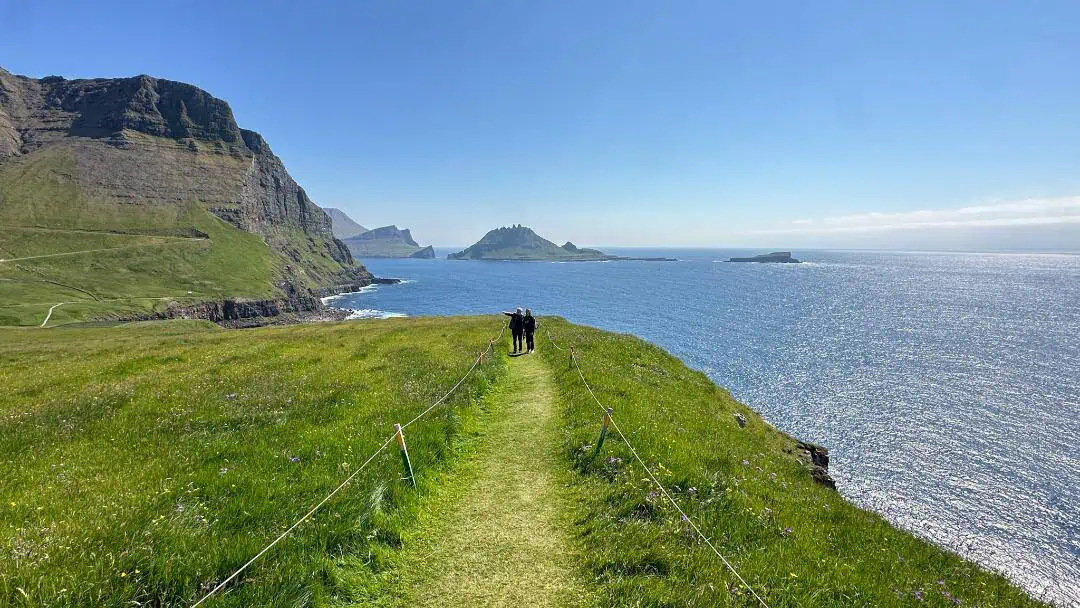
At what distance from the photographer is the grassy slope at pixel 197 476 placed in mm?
6211

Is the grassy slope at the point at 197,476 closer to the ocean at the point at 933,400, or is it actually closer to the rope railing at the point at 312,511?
the rope railing at the point at 312,511

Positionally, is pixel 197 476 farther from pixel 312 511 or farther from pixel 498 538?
pixel 498 538

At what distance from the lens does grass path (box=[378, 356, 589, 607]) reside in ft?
25.2

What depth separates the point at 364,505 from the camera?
9094mm

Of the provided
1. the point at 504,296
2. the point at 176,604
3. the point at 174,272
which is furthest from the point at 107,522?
the point at 174,272

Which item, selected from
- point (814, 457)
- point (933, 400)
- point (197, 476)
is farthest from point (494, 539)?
point (933, 400)

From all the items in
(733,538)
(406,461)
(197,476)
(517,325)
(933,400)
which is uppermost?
(517,325)

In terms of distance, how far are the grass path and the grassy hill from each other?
0.32 ft

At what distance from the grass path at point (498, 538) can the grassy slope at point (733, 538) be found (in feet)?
2.36

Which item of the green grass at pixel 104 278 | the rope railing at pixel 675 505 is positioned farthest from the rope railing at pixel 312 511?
the green grass at pixel 104 278

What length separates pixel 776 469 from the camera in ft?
47.6

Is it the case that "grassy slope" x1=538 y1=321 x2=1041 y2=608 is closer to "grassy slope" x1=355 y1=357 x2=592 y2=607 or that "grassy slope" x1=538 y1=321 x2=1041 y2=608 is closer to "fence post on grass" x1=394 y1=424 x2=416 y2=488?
"grassy slope" x1=355 y1=357 x2=592 y2=607

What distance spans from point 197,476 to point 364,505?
3727 millimetres

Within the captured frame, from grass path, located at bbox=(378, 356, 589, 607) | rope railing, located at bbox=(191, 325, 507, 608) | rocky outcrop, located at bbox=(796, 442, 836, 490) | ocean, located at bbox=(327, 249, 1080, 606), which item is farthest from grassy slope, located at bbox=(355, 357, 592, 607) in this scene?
ocean, located at bbox=(327, 249, 1080, 606)
